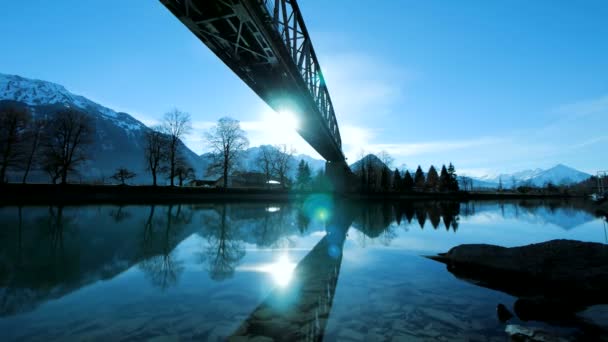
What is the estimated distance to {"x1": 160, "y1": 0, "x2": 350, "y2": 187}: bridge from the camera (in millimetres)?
8938

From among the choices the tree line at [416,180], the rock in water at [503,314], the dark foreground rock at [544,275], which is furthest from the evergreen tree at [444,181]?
the rock in water at [503,314]

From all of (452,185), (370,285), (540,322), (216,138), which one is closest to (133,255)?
(370,285)

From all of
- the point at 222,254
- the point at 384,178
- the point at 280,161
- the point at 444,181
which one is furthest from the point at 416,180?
the point at 222,254

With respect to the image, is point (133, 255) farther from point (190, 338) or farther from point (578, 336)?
point (578, 336)

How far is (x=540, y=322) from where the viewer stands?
14.6ft

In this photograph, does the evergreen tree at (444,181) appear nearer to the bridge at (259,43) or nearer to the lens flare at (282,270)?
the bridge at (259,43)

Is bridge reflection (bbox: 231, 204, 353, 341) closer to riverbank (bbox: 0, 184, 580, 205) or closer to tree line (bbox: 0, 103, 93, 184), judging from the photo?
riverbank (bbox: 0, 184, 580, 205)

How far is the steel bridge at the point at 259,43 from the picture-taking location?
894 cm

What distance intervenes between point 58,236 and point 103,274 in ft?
19.9

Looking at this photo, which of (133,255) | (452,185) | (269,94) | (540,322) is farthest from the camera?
(452,185)

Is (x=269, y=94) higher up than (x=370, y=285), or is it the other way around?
(x=269, y=94)

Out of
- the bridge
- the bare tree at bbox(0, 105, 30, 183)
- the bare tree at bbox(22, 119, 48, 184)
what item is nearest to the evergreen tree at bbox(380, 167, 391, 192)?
the bridge

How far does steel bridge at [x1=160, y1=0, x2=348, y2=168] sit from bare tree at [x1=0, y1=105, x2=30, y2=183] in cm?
3576

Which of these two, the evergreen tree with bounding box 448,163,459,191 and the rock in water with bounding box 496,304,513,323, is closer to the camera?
the rock in water with bounding box 496,304,513,323
